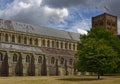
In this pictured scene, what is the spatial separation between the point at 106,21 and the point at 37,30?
31401 mm

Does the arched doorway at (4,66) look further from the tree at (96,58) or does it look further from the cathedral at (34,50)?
the tree at (96,58)

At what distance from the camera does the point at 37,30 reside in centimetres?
9212

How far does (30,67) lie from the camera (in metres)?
79.7

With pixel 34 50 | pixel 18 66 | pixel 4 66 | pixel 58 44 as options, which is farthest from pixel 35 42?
pixel 4 66

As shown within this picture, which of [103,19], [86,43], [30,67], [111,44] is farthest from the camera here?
[103,19]

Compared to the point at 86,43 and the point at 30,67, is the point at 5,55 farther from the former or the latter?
the point at 86,43

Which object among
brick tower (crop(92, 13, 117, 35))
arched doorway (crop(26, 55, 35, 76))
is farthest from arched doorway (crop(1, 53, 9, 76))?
brick tower (crop(92, 13, 117, 35))

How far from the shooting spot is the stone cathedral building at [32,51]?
75562 millimetres

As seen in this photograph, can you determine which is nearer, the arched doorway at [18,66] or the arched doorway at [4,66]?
the arched doorway at [4,66]

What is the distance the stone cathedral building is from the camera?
248 feet

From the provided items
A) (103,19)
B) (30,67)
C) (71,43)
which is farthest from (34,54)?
(103,19)

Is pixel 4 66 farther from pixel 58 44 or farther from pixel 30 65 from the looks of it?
pixel 58 44

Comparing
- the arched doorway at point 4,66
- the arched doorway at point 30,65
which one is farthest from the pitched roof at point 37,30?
the arched doorway at point 4,66

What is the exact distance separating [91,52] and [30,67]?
2804 centimetres
